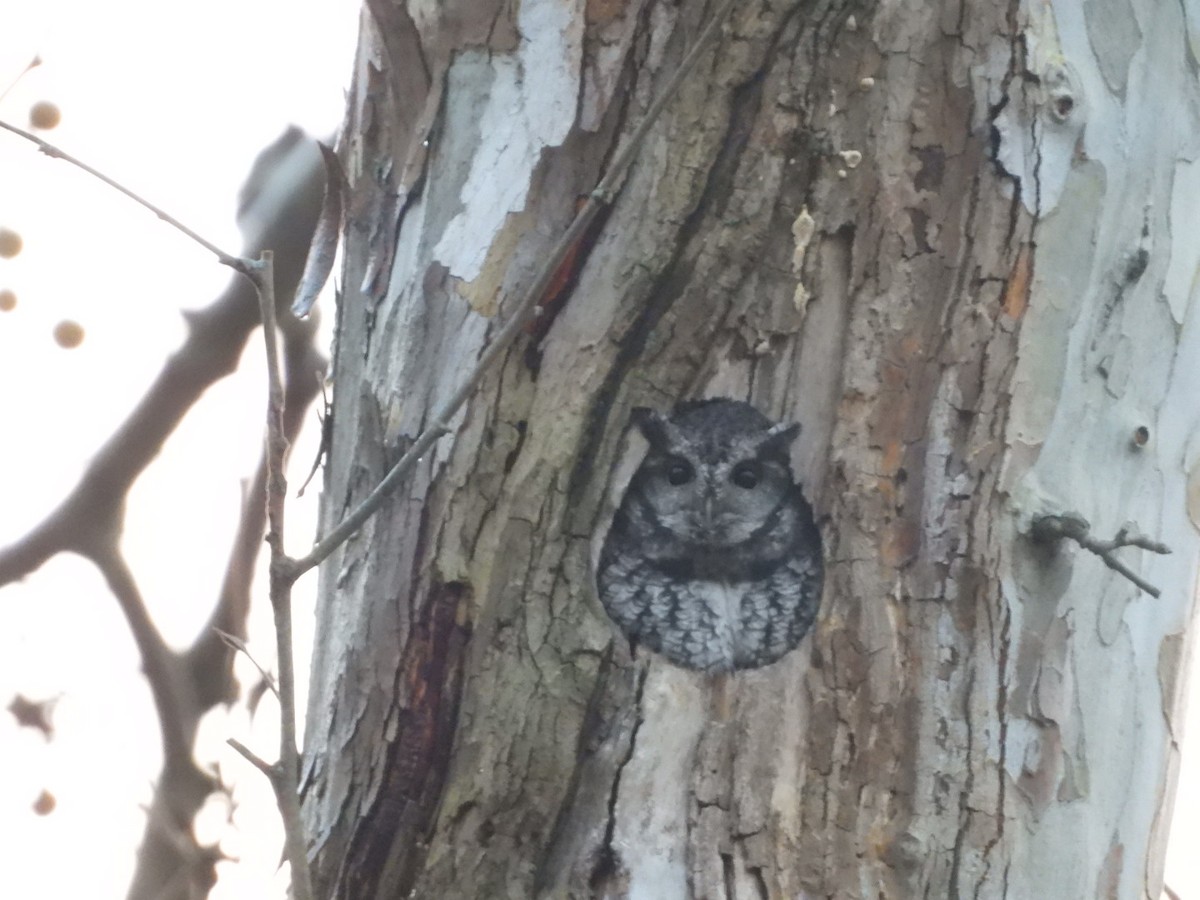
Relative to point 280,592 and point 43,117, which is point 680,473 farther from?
point 43,117

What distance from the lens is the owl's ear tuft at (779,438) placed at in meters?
1.07

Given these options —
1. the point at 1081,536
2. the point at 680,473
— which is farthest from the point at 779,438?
the point at 1081,536

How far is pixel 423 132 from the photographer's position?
116cm

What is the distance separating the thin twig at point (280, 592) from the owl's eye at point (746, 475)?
607 mm

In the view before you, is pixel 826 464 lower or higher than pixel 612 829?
higher

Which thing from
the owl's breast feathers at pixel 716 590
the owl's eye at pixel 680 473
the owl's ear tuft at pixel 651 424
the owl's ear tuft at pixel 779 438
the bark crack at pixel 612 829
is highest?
the owl's ear tuft at pixel 779 438

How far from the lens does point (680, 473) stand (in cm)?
123

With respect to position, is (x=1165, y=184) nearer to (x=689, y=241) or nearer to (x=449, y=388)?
(x=689, y=241)

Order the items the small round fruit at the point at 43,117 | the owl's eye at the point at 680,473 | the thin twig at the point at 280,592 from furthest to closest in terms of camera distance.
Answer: the small round fruit at the point at 43,117 < the owl's eye at the point at 680,473 < the thin twig at the point at 280,592

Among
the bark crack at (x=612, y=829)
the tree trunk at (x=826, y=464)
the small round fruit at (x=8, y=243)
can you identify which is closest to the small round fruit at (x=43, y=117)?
the small round fruit at (x=8, y=243)

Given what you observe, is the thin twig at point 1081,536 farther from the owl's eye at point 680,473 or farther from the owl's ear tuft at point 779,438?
the owl's eye at point 680,473

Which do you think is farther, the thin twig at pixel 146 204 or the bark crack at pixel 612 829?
the bark crack at pixel 612 829

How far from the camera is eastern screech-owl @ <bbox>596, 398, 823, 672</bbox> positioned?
1076 mm

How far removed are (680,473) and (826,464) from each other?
9.1 inches
